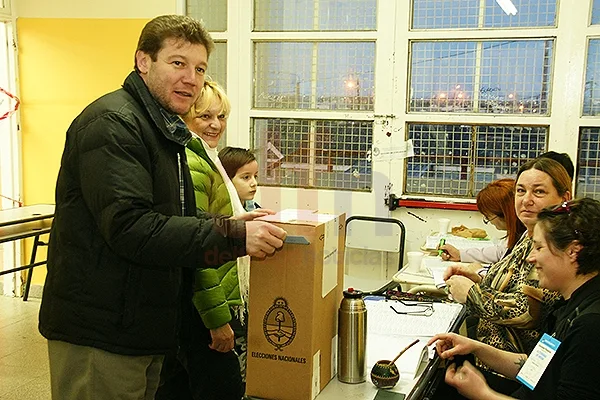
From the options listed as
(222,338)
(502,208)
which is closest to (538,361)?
(222,338)

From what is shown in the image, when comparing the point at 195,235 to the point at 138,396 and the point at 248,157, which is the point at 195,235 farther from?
the point at 248,157

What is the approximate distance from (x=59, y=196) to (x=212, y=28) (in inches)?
124

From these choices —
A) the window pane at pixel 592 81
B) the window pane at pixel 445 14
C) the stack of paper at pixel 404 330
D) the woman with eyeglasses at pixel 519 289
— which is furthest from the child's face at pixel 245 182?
the window pane at pixel 592 81

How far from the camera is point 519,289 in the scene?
193 cm

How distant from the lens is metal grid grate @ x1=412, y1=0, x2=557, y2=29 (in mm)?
3779

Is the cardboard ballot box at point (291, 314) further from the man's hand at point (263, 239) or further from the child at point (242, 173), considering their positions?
the child at point (242, 173)

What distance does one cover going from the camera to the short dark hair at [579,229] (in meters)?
1.60

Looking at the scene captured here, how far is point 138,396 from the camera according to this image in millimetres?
1569

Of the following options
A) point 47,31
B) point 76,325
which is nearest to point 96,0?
point 47,31

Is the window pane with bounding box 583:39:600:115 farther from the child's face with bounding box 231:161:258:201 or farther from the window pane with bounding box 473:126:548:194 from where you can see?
the child's face with bounding box 231:161:258:201

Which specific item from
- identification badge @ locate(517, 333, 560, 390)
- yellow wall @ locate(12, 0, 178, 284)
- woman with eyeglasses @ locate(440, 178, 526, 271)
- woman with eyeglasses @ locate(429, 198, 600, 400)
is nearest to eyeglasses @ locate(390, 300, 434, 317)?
woman with eyeglasses @ locate(429, 198, 600, 400)

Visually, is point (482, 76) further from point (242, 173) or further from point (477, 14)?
point (242, 173)

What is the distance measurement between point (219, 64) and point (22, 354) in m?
2.40

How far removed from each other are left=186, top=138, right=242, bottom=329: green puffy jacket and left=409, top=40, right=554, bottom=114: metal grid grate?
2.28 m
